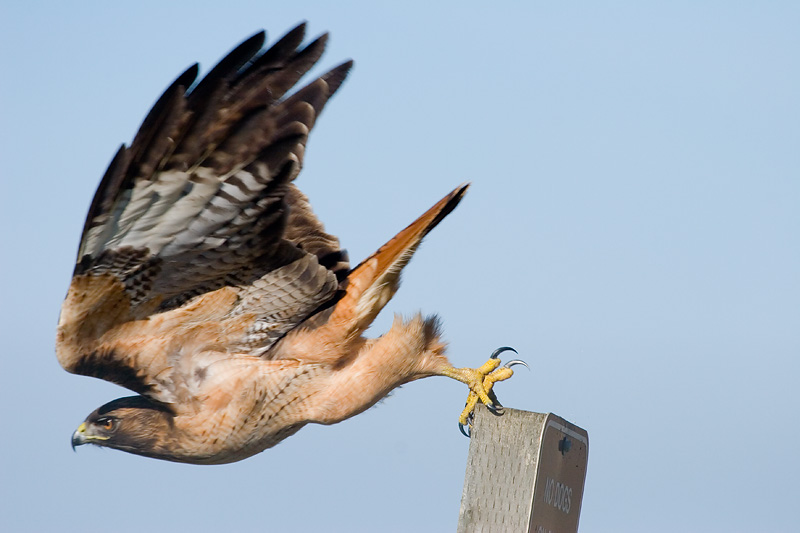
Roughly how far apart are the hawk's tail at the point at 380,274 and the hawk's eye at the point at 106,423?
147cm

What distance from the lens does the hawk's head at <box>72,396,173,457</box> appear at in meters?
5.57

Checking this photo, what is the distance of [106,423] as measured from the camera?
5.76 meters

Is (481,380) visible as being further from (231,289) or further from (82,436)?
(82,436)

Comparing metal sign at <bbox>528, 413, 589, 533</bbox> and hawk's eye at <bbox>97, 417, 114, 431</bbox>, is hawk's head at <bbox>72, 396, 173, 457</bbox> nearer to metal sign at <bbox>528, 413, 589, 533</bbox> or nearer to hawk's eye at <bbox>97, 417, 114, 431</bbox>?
hawk's eye at <bbox>97, 417, 114, 431</bbox>

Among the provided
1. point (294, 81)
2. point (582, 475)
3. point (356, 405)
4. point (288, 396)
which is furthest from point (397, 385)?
point (294, 81)

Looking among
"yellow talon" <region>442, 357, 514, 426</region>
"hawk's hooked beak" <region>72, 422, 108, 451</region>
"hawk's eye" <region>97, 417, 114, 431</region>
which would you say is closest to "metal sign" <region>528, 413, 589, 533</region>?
"yellow talon" <region>442, 357, 514, 426</region>

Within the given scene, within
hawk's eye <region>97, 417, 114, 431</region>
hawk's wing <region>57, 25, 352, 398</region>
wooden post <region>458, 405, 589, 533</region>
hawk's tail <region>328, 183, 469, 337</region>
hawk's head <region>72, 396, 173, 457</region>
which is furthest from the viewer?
hawk's eye <region>97, 417, 114, 431</region>

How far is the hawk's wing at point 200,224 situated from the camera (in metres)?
4.42

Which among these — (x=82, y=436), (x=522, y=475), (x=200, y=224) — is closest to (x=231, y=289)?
(x=200, y=224)

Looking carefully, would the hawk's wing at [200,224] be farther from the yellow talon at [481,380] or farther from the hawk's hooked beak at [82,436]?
the yellow talon at [481,380]

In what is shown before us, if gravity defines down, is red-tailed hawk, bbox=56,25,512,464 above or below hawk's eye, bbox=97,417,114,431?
above

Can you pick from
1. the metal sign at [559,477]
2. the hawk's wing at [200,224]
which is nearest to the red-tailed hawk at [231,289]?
the hawk's wing at [200,224]

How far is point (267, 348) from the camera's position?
18.5ft

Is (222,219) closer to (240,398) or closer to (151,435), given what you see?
(240,398)
